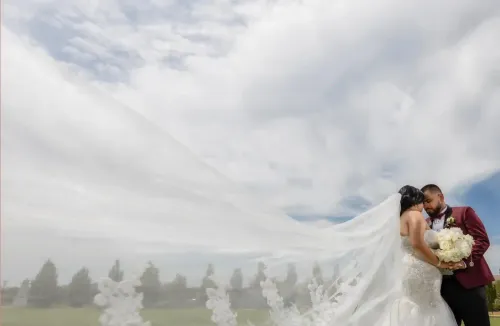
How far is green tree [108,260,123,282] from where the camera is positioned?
235 cm

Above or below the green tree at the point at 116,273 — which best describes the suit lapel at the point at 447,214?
above

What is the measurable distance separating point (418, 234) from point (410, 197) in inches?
10.0

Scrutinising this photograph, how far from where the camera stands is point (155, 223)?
255 cm

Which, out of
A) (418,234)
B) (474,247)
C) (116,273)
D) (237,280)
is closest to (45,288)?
(116,273)

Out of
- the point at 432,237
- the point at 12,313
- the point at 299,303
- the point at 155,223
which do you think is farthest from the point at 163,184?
the point at 432,237

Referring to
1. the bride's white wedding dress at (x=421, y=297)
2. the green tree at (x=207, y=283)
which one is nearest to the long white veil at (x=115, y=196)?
the green tree at (x=207, y=283)

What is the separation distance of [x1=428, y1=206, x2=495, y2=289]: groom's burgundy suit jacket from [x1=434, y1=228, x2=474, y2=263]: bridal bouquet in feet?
0.48

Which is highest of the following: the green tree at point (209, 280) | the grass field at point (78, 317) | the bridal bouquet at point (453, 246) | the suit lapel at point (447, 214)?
the suit lapel at point (447, 214)

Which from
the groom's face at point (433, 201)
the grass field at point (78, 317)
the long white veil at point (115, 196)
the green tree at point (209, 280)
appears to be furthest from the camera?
the groom's face at point (433, 201)

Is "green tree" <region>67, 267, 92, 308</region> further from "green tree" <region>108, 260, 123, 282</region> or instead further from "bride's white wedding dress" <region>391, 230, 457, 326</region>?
"bride's white wedding dress" <region>391, 230, 457, 326</region>

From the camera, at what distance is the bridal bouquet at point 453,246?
3525 millimetres

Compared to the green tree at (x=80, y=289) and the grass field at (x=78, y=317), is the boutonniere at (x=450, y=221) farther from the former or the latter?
the green tree at (x=80, y=289)

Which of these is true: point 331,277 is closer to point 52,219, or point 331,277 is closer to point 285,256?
point 285,256

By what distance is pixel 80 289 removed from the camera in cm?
228
